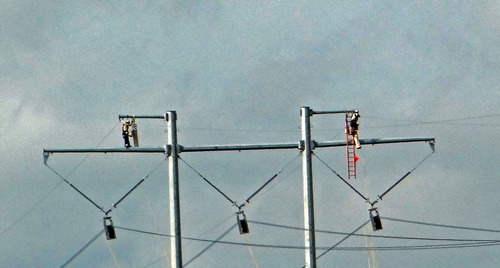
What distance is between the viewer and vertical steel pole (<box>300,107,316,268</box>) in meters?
72.2

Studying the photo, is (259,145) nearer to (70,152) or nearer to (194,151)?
(194,151)

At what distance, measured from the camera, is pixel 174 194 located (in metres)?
73.8

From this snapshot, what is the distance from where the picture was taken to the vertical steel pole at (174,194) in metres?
73.0

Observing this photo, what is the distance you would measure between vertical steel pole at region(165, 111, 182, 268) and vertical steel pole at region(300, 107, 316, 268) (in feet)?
16.9

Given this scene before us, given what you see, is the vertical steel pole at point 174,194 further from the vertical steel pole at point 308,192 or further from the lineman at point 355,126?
the lineman at point 355,126

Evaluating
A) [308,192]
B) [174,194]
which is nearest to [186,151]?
[174,194]

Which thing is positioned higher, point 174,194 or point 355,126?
point 355,126

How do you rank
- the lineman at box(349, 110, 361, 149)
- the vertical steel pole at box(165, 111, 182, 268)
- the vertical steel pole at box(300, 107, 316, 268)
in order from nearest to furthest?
the vertical steel pole at box(300, 107, 316, 268)
the vertical steel pole at box(165, 111, 182, 268)
the lineman at box(349, 110, 361, 149)

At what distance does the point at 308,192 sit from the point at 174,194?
5.46m

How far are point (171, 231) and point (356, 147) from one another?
8490mm

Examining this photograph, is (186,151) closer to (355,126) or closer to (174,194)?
(174,194)

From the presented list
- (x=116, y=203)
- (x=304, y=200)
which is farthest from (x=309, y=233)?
(x=116, y=203)

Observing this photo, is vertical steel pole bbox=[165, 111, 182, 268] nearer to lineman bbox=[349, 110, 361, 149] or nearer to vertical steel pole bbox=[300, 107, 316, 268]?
vertical steel pole bbox=[300, 107, 316, 268]

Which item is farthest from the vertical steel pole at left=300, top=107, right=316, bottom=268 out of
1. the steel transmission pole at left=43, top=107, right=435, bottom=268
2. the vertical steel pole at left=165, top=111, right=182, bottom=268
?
the vertical steel pole at left=165, top=111, right=182, bottom=268
